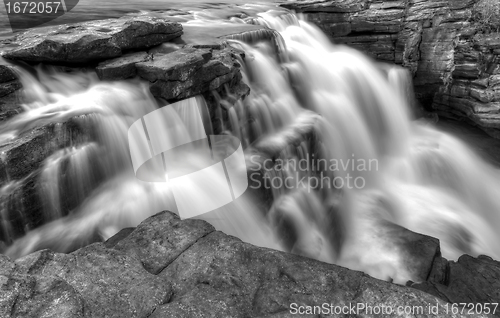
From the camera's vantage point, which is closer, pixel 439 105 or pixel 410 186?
pixel 410 186

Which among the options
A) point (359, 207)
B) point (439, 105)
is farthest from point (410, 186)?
point (439, 105)

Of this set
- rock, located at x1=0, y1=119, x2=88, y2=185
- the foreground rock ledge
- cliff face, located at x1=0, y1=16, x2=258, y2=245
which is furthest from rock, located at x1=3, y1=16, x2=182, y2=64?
the foreground rock ledge

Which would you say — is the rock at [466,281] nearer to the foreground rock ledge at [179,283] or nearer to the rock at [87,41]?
the foreground rock ledge at [179,283]

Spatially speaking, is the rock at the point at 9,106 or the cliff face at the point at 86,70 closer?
the cliff face at the point at 86,70

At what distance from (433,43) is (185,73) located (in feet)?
28.7

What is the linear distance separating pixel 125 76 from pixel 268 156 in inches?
130

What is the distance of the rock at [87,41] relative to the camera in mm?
5921

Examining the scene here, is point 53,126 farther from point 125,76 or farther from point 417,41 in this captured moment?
point 417,41

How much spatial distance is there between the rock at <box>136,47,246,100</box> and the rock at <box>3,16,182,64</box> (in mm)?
690

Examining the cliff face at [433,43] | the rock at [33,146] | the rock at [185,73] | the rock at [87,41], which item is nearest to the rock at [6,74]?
the rock at [87,41]

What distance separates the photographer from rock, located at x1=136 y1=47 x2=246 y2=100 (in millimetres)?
6004

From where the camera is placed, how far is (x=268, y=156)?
6.49 metres

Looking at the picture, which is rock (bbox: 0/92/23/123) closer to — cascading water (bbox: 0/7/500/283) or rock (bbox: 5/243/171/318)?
cascading water (bbox: 0/7/500/283)

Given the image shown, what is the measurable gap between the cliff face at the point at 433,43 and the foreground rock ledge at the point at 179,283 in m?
8.87
